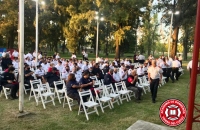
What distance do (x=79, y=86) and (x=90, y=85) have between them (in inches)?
20.2

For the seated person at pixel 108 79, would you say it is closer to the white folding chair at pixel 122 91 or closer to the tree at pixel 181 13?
the white folding chair at pixel 122 91

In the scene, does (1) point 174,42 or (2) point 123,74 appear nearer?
(2) point 123,74

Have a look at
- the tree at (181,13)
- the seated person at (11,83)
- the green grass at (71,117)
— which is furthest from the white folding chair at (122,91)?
the tree at (181,13)

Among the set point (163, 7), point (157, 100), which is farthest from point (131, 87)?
point (163, 7)

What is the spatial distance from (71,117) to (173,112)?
4.36m

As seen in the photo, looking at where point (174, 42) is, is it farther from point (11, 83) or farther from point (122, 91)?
point (11, 83)

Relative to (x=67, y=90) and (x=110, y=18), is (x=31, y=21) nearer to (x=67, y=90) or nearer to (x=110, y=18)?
(x=110, y=18)

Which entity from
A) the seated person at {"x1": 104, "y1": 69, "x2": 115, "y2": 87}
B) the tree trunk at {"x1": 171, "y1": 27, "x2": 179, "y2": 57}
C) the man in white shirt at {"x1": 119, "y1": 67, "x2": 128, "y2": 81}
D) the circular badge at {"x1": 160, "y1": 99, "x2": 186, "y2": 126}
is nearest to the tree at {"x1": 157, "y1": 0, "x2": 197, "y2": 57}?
the tree trunk at {"x1": 171, "y1": 27, "x2": 179, "y2": 57}

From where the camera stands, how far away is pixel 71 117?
7.14 m

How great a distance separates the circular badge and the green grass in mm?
3100

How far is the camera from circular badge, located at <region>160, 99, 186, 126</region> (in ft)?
10.9

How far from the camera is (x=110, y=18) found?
2597 centimetres

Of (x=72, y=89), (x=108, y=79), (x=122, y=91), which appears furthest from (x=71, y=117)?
(x=108, y=79)

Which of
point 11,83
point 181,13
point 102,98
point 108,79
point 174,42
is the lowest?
point 102,98
